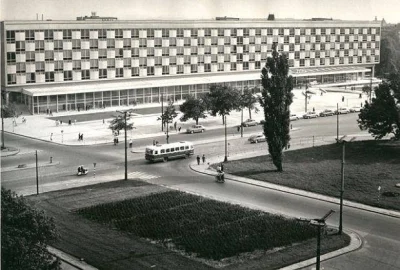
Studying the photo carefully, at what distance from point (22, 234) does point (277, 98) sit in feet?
111

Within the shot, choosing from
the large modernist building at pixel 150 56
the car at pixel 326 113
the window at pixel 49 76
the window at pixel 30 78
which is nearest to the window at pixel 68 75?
the large modernist building at pixel 150 56

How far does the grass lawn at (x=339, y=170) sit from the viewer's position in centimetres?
4947

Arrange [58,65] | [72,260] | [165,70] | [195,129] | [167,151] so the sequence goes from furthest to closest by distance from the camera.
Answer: [165,70] → [58,65] → [195,129] → [167,151] → [72,260]

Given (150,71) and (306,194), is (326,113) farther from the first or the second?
(306,194)

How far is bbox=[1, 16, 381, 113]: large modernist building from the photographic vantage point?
9844 centimetres

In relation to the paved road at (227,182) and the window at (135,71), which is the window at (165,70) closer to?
the window at (135,71)

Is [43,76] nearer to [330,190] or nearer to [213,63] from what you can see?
[213,63]

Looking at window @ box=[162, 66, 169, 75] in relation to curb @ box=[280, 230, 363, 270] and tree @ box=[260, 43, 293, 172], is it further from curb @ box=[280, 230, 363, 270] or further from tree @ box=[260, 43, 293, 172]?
curb @ box=[280, 230, 363, 270]

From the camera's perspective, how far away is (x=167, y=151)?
63.8 metres

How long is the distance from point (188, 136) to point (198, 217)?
38.1 m

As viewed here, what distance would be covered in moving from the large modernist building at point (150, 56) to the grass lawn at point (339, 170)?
46.7 meters

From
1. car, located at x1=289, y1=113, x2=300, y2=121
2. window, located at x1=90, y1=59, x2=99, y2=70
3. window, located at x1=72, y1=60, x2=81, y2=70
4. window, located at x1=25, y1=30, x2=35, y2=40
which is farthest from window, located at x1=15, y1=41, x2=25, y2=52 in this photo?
car, located at x1=289, y1=113, x2=300, y2=121

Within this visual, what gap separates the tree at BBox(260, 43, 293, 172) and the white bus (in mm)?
12343

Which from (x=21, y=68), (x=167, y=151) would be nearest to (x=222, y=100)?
(x=167, y=151)
